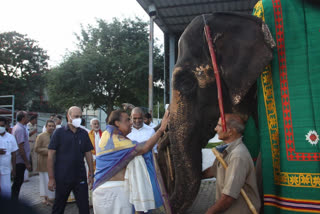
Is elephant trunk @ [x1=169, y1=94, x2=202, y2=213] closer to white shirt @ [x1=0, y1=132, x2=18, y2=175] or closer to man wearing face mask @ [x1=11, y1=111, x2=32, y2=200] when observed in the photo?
white shirt @ [x1=0, y1=132, x2=18, y2=175]

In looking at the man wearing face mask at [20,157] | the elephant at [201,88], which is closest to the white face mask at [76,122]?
the elephant at [201,88]

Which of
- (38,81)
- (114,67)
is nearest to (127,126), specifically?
(114,67)

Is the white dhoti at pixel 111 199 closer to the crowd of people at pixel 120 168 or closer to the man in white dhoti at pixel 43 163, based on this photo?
the crowd of people at pixel 120 168

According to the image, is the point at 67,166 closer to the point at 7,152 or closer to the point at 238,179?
the point at 7,152

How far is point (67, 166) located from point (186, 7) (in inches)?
351

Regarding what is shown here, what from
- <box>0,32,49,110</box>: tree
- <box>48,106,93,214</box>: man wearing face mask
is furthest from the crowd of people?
<box>0,32,49,110</box>: tree

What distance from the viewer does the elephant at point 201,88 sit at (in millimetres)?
2035

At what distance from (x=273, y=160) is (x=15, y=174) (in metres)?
5.10

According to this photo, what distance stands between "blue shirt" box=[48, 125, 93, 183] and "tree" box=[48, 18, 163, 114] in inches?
512

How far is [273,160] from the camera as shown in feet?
6.57

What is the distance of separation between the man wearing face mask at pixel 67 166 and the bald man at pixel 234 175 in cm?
237

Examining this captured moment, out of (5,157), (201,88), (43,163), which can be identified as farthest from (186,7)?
(201,88)

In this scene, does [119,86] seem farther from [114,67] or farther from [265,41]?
[265,41]

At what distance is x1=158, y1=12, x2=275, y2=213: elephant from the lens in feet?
6.68
